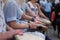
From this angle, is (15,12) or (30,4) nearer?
(15,12)

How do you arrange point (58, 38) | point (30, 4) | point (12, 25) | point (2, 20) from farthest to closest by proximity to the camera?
point (58, 38), point (30, 4), point (12, 25), point (2, 20)

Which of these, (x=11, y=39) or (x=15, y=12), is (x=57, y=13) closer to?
(x=15, y=12)

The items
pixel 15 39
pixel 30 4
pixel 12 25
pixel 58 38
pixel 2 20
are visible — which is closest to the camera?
pixel 15 39

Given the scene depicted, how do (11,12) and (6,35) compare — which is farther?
(11,12)

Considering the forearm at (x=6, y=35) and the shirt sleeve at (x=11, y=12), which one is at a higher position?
the shirt sleeve at (x=11, y=12)

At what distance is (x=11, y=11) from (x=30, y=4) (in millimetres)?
1651

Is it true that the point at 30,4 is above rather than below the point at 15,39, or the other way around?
above

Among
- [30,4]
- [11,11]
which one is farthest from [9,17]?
[30,4]

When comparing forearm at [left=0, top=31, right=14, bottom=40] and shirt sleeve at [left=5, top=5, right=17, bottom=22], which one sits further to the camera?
shirt sleeve at [left=5, top=5, right=17, bottom=22]

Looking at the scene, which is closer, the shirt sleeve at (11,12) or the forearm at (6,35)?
the forearm at (6,35)

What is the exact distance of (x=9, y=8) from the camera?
2016 millimetres

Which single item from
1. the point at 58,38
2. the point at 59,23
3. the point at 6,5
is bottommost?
the point at 58,38

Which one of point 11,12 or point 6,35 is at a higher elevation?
point 11,12

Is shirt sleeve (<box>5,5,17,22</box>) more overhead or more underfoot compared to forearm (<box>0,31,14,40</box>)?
more overhead
